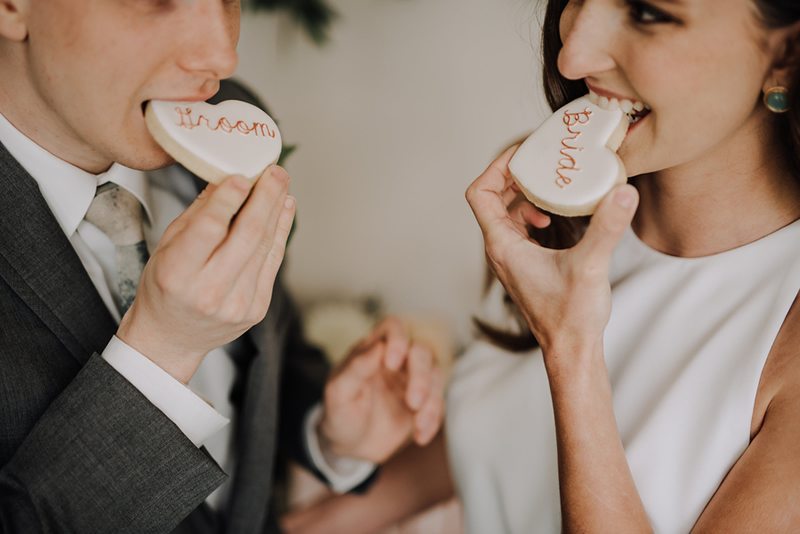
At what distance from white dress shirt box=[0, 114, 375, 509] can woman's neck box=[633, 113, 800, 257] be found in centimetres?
81

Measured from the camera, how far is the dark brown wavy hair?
98 cm

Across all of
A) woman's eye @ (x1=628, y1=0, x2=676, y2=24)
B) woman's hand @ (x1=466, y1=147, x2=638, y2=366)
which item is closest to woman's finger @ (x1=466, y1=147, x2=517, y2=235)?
woman's hand @ (x1=466, y1=147, x2=638, y2=366)

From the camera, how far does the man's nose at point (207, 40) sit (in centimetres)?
109

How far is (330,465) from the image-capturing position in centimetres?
177

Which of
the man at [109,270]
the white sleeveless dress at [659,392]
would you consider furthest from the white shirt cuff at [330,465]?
the man at [109,270]

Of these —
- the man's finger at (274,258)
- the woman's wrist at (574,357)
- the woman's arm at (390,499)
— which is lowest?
the woman's arm at (390,499)

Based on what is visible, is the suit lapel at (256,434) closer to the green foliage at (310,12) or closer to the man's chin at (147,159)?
the man's chin at (147,159)

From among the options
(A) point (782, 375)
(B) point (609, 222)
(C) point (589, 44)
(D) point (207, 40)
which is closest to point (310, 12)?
(D) point (207, 40)

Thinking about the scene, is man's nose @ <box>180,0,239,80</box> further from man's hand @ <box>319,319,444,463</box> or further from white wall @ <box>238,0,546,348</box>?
white wall @ <box>238,0,546,348</box>

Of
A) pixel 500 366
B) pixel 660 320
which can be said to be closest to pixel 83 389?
pixel 500 366

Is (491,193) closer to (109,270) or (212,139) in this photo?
(212,139)

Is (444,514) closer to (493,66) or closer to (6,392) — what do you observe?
(6,392)

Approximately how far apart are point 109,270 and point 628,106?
36.3 inches

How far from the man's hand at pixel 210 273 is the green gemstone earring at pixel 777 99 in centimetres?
69
